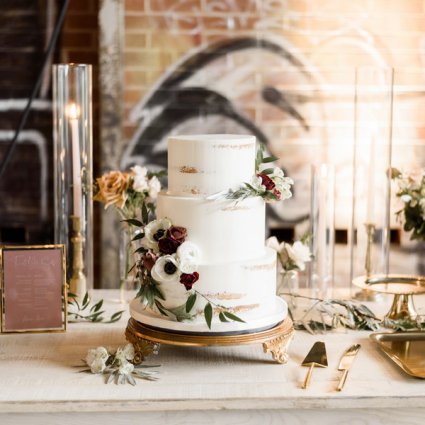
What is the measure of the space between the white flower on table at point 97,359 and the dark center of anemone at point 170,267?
0.20 m

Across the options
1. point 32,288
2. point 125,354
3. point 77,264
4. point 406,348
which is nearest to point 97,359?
point 125,354

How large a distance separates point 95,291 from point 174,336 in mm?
690

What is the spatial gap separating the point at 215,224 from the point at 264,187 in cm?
13

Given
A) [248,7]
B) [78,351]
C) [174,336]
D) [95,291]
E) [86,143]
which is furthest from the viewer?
[248,7]

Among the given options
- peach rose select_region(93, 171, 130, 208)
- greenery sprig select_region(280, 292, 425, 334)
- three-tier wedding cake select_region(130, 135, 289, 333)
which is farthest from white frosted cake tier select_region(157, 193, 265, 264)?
peach rose select_region(93, 171, 130, 208)

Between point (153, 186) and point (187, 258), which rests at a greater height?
point (153, 186)

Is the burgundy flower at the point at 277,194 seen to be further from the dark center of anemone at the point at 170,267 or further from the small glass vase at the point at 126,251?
the small glass vase at the point at 126,251

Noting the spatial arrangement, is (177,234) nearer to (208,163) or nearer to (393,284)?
(208,163)

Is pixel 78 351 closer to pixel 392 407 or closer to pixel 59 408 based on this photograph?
pixel 59 408

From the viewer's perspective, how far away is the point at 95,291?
7.13 ft

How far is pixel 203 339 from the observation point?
4.97 ft

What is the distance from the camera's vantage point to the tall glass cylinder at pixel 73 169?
2012 millimetres

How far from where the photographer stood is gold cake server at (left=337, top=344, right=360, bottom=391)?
1457 millimetres

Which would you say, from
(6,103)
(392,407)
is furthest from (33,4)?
(392,407)
